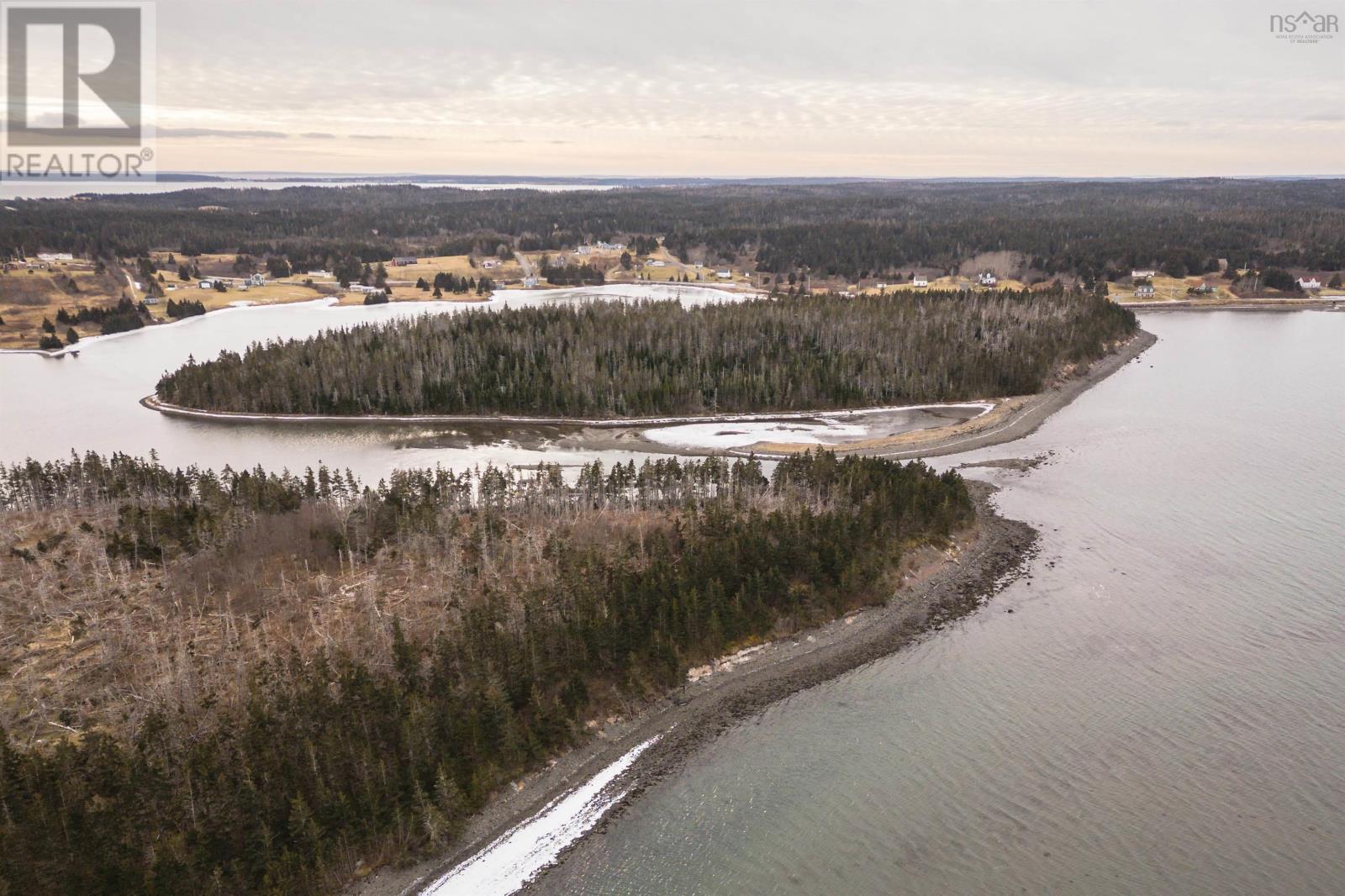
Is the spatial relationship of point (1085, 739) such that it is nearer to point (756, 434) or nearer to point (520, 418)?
point (756, 434)

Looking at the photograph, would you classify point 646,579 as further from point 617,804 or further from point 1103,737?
point 1103,737

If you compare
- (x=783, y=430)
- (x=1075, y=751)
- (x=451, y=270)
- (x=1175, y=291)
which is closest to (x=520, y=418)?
(x=783, y=430)

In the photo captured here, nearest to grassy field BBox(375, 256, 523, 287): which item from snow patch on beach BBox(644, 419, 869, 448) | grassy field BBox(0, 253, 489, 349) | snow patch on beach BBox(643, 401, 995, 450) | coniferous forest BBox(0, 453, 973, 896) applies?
grassy field BBox(0, 253, 489, 349)

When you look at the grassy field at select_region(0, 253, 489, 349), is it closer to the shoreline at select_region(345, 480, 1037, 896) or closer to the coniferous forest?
the coniferous forest

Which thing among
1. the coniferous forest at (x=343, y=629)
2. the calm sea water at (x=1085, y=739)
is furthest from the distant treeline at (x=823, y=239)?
the coniferous forest at (x=343, y=629)

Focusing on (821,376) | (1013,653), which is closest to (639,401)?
(821,376)
